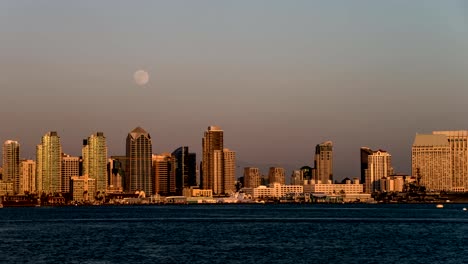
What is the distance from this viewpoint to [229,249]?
86.4m

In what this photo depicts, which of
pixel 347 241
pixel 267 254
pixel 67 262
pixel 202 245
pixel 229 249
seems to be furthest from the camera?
pixel 347 241

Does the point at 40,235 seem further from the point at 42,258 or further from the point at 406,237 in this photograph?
the point at 406,237

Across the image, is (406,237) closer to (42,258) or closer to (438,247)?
(438,247)

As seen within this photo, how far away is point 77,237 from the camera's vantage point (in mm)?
108312

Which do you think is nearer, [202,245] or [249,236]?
[202,245]

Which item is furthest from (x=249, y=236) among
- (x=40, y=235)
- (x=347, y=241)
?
(x=40, y=235)

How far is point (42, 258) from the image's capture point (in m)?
77.4

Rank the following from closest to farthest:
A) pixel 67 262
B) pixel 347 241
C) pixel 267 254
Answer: pixel 67 262, pixel 267 254, pixel 347 241

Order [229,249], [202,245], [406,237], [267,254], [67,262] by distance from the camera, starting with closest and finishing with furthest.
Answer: [67,262]
[267,254]
[229,249]
[202,245]
[406,237]

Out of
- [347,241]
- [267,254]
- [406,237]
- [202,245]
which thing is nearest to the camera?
[267,254]

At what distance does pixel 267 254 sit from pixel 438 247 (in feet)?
67.4

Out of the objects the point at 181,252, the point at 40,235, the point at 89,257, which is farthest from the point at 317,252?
the point at 40,235

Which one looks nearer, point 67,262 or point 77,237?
point 67,262

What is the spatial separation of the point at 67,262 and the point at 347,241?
3668 cm
